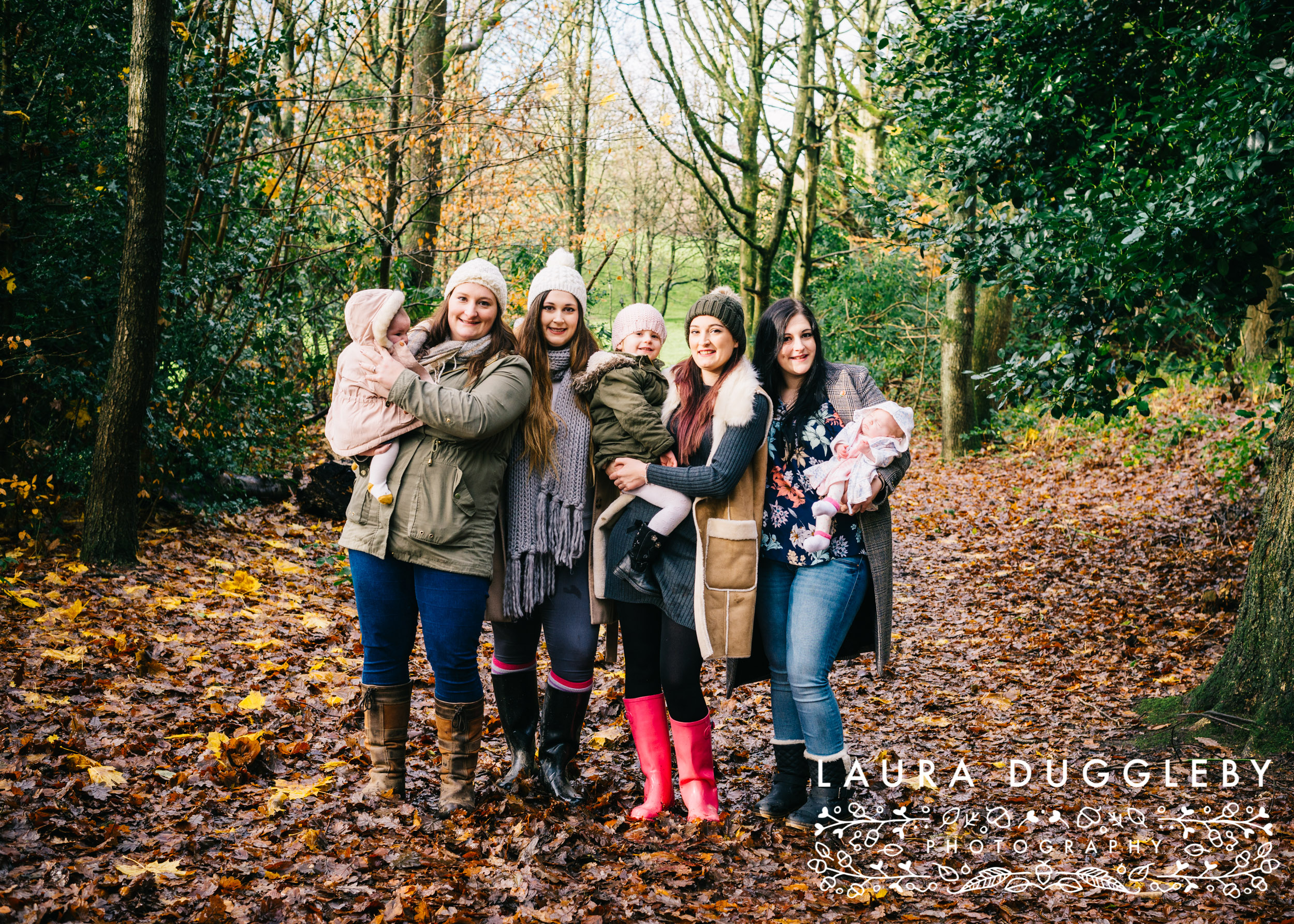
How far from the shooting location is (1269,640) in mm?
4098

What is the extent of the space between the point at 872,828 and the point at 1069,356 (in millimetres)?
3259

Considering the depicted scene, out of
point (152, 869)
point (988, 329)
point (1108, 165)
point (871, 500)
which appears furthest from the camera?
point (988, 329)

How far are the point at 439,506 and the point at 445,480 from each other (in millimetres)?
101

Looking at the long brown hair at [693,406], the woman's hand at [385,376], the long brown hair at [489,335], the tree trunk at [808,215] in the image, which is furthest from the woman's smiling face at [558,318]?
the tree trunk at [808,215]

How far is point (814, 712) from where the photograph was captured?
11.4 feet

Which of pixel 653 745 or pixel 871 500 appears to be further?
pixel 653 745

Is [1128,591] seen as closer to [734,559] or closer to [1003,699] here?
[1003,699]

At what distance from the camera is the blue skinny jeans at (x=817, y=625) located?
11.4 ft

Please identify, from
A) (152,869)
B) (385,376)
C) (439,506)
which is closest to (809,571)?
(439,506)

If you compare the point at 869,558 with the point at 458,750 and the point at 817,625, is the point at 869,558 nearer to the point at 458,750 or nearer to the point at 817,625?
the point at 817,625

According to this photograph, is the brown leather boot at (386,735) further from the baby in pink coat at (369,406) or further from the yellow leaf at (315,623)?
the yellow leaf at (315,623)

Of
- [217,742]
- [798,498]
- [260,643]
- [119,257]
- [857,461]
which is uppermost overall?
[119,257]

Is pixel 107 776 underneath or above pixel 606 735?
above

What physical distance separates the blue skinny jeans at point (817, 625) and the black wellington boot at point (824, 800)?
2.3 inches
